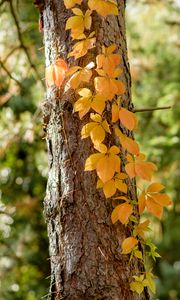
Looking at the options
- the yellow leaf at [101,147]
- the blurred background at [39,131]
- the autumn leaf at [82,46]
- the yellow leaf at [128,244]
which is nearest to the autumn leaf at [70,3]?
the autumn leaf at [82,46]

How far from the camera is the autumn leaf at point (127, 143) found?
1460 millimetres

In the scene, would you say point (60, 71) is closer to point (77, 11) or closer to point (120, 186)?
point (77, 11)

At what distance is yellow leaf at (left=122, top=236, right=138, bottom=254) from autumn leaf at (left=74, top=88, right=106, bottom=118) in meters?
0.38

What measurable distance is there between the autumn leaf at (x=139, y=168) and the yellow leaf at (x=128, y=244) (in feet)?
0.60

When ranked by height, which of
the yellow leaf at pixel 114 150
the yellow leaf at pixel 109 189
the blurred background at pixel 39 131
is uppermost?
the blurred background at pixel 39 131

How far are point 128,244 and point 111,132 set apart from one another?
34 cm

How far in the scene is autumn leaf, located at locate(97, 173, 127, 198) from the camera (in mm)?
1412

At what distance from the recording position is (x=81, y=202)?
56.7 inches

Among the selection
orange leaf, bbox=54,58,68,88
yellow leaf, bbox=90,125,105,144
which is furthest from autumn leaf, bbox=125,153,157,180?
orange leaf, bbox=54,58,68,88

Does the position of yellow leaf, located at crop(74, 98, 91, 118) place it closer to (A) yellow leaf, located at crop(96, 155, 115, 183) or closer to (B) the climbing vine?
(B) the climbing vine

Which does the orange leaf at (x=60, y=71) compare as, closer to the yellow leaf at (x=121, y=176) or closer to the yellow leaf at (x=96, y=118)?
the yellow leaf at (x=96, y=118)

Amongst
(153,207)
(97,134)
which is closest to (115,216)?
(153,207)

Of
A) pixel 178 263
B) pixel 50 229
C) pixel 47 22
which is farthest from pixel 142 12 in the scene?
pixel 178 263

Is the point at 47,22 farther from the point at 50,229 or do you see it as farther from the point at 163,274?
the point at 163,274
